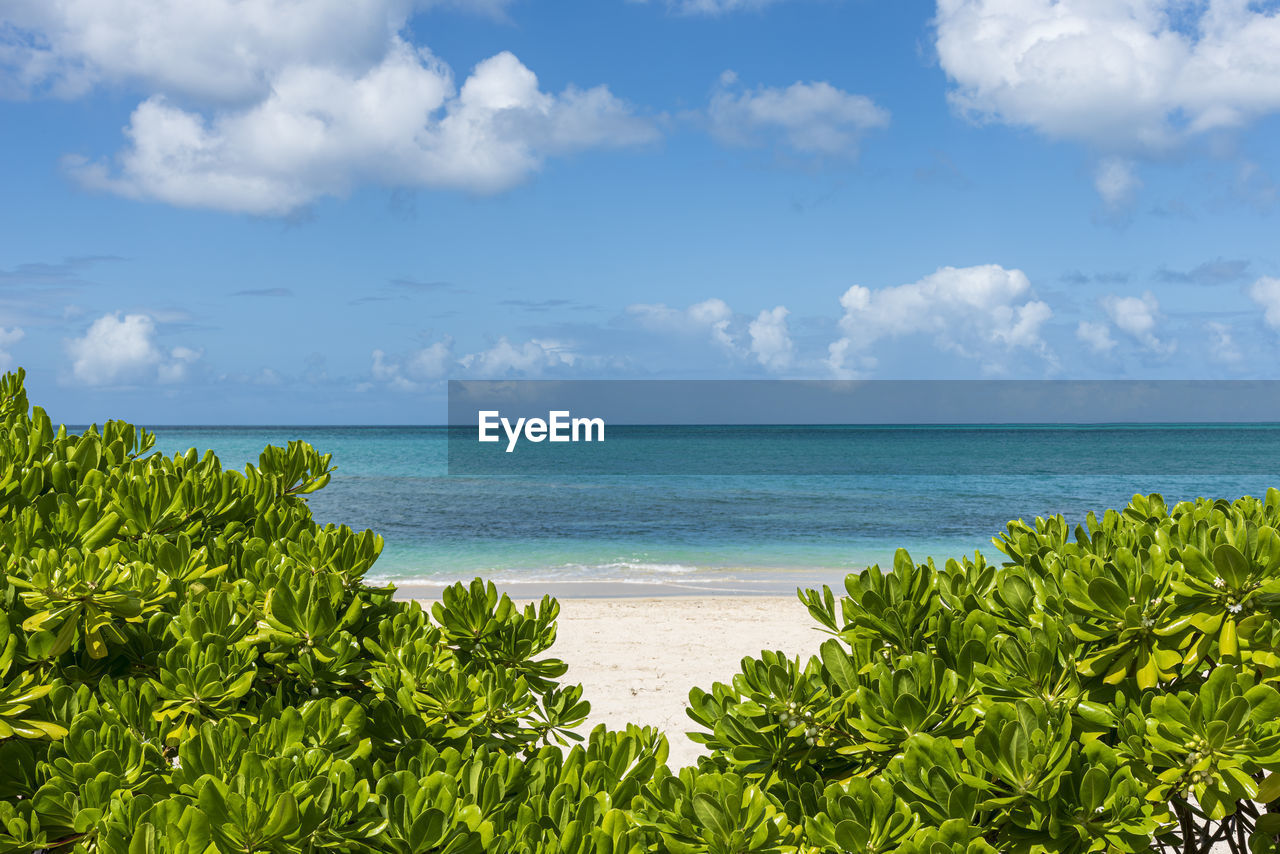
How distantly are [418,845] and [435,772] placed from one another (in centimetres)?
17

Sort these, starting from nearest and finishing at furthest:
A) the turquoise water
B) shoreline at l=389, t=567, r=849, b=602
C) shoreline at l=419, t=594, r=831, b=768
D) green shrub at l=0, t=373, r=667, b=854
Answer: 1. green shrub at l=0, t=373, r=667, b=854
2. shoreline at l=419, t=594, r=831, b=768
3. shoreline at l=389, t=567, r=849, b=602
4. the turquoise water

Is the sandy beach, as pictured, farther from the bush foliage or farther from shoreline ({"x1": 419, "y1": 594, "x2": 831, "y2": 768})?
the bush foliage

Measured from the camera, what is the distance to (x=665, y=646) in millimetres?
9266

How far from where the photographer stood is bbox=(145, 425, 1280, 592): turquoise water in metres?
16.7

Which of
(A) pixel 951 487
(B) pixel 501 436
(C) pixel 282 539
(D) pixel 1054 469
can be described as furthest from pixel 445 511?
(B) pixel 501 436

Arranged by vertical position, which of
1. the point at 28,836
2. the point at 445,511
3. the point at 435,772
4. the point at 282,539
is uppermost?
the point at 282,539

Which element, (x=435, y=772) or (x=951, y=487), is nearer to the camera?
(x=435, y=772)

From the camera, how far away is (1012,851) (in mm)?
1486

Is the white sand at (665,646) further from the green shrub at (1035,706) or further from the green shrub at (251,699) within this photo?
the green shrub at (1035,706)

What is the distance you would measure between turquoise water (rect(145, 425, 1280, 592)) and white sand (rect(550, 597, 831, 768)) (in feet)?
9.43

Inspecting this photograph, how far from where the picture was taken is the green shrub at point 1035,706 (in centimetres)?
140

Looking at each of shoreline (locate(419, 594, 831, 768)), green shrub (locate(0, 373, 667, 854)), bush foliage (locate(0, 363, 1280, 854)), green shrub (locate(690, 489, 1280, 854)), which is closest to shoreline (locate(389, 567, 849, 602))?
shoreline (locate(419, 594, 831, 768))

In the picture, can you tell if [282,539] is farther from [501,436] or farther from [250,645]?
[501,436]

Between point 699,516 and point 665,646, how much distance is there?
637 inches
